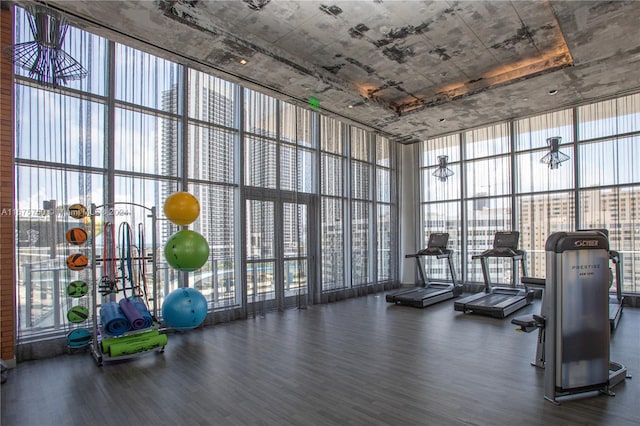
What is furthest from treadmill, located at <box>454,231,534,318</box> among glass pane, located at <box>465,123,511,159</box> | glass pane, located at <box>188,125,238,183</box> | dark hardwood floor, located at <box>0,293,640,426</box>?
glass pane, located at <box>188,125,238,183</box>

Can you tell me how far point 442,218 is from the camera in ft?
34.5

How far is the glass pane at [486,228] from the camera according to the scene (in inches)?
363

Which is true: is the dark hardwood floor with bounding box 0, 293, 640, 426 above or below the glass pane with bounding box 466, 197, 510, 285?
below

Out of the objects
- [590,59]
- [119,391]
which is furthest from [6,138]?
[590,59]

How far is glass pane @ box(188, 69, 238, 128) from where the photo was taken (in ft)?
20.9

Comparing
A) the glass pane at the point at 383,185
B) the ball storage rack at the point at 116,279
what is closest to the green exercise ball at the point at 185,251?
the ball storage rack at the point at 116,279

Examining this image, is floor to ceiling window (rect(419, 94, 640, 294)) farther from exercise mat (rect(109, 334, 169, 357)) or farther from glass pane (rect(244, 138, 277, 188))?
exercise mat (rect(109, 334, 169, 357))

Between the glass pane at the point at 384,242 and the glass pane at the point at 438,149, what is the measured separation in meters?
1.91

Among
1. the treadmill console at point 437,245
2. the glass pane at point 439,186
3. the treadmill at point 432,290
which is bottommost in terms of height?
the treadmill at point 432,290

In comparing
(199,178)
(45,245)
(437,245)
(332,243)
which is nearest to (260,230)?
(199,178)

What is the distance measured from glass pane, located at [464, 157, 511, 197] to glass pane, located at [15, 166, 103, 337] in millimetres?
8828

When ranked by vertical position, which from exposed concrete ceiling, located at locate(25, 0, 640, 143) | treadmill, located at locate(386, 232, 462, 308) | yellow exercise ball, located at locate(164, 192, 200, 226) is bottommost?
treadmill, located at locate(386, 232, 462, 308)

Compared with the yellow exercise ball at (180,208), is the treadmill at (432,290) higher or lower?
lower

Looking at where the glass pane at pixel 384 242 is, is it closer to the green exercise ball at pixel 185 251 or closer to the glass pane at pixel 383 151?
the glass pane at pixel 383 151
